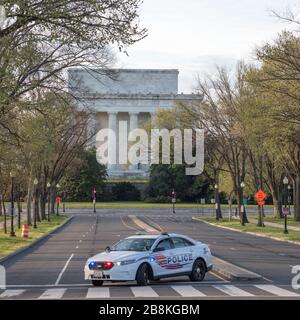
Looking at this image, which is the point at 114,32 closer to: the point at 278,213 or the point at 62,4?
the point at 62,4

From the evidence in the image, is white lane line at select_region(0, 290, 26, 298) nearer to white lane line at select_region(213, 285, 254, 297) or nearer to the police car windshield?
the police car windshield

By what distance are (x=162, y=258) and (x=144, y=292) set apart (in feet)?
8.01

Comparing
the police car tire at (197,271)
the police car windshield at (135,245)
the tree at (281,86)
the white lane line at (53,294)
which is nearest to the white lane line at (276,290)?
the police car tire at (197,271)

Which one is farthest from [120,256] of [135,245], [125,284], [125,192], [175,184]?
[125,192]

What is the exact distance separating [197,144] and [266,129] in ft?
95.0

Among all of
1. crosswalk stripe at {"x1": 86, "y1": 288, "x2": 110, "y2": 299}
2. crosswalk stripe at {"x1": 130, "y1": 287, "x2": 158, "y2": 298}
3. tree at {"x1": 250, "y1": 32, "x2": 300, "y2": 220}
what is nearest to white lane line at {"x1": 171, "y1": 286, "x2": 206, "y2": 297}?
crosswalk stripe at {"x1": 130, "y1": 287, "x2": 158, "y2": 298}

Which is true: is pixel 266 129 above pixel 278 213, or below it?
above

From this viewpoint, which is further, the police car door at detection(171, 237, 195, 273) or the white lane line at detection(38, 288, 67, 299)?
the police car door at detection(171, 237, 195, 273)

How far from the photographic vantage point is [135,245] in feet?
77.8

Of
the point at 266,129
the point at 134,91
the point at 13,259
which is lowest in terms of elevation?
the point at 13,259

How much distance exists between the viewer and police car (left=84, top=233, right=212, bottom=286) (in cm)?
2233

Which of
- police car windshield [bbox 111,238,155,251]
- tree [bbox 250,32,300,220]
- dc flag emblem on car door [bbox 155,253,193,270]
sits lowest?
dc flag emblem on car door [bbox 155,253,193,270]

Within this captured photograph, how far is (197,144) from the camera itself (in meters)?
76.4
